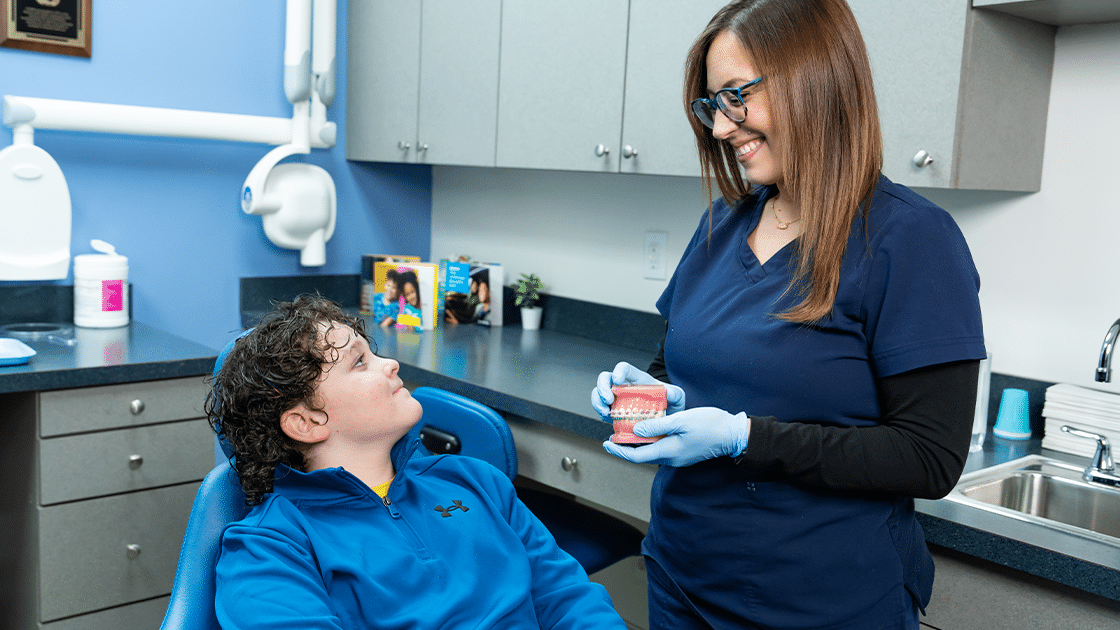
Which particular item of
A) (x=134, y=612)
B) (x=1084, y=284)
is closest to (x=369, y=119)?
(x=134, y=612)

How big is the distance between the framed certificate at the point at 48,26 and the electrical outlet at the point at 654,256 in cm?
172

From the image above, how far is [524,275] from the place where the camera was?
2.95 metres

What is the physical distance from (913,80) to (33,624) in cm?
224

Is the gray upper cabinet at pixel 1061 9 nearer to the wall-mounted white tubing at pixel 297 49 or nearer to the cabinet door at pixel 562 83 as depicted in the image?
the cabinet door at pixel 562 83

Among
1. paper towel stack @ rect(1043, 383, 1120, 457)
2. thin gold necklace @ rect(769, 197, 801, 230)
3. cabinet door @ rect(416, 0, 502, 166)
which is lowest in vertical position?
paper towel stack @ rect(1043, 383, 1120, 457)

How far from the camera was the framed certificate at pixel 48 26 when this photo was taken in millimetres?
2459

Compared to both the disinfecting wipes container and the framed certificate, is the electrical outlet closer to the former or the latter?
the disinfecting wipes container

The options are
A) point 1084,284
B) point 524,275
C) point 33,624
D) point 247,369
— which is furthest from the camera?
point 524,275

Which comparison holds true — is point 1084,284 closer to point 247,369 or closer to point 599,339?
point 599,339

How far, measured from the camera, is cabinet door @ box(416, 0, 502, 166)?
254 cm

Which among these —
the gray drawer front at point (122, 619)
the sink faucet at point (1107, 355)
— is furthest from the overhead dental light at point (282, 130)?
the sink faucet at point (1107, 355)

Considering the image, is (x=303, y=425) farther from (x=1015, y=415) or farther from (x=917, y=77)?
(x=1015, y=415)

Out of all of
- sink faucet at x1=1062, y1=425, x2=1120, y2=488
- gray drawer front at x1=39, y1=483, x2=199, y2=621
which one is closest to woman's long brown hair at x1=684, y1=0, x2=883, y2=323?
sink faucet at x1=1062, y1=425, x2=1120, y2=488

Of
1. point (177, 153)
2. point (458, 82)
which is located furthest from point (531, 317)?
point (177, 153)
